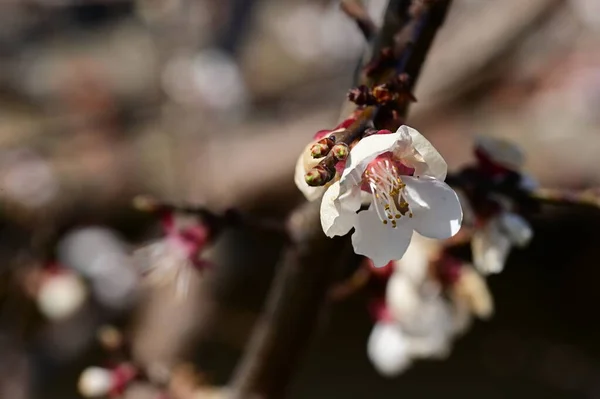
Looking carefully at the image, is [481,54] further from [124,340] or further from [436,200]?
[436,200]

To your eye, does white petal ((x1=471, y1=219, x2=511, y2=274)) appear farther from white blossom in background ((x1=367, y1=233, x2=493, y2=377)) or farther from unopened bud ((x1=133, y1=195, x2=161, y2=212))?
unopened bud ((x1=133, y1=195, x2=161, y2=212))

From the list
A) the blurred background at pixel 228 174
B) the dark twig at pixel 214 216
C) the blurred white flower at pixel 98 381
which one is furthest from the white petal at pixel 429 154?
the blurred background at pixel 228 174

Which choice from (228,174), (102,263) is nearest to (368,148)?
(228,174)

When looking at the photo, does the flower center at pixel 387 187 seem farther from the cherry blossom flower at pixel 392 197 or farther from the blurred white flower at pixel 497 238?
the blurred white flower at pixel 497 238

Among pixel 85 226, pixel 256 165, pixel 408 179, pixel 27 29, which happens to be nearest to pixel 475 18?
pixel 256 165

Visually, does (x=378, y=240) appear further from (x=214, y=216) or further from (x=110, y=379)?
(x=110, y=379)

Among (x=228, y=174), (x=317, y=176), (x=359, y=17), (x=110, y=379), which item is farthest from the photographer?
(x=228, y=174)
